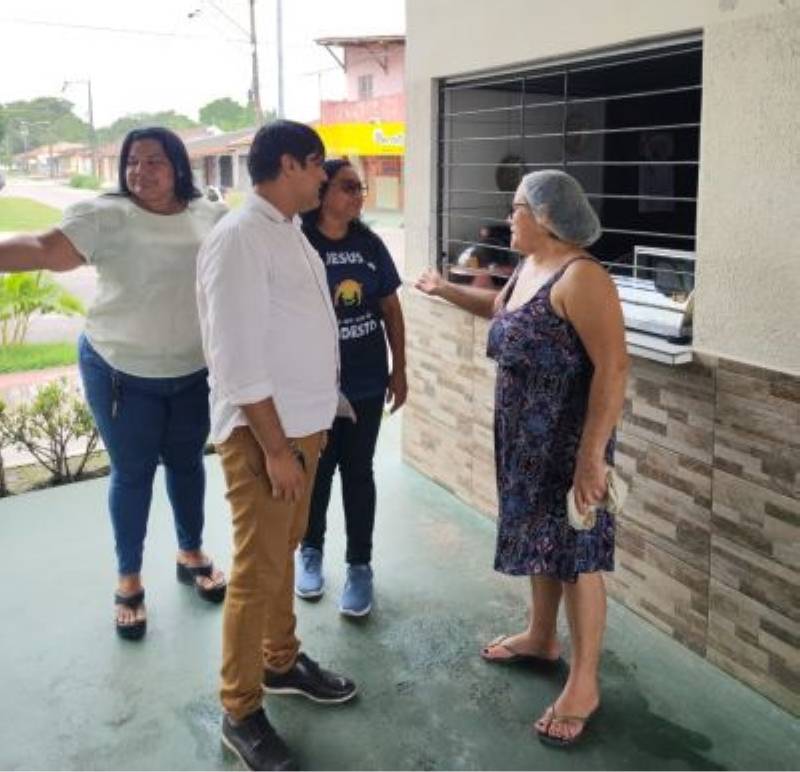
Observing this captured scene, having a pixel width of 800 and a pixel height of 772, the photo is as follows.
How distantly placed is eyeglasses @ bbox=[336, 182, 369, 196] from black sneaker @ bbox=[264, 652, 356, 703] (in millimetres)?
1385

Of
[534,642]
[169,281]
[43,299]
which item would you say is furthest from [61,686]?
[43,299]

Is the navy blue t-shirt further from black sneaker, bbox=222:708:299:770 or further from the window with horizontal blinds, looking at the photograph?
black sneaker, bbox=222:708:299:770

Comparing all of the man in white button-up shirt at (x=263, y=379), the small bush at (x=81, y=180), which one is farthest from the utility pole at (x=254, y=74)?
the man in white button-up shirt at (x=263, y=379)

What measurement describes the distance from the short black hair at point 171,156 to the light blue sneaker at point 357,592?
134 centimetres

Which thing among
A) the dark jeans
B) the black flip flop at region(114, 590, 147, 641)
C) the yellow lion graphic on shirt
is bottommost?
the black flip flop at region(114, 590, 147, 641)

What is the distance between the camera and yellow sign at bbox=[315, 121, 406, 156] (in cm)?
1555

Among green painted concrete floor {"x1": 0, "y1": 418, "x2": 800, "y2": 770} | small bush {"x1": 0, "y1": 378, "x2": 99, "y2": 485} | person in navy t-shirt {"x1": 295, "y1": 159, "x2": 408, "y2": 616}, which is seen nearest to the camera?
green painted concrete floor {"x1": 0, "y1": 418, "x2": 800, "y2": 770}

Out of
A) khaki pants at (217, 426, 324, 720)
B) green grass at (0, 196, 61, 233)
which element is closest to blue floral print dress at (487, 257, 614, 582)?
khaki pants at (217, 426, 324, 720)

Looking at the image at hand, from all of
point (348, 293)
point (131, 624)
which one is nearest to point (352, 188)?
point (348, 293)

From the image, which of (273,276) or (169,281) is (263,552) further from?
(169,281)

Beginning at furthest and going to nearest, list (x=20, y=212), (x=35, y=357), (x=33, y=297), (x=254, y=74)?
(x=254, y=74)
(x=35, y=357)
(x=33, y=297)
(x=20, y=212)

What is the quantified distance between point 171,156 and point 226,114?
8.98 meters

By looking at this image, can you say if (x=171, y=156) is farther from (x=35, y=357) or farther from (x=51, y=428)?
(x=35, y=357)

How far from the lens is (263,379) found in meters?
1.81
